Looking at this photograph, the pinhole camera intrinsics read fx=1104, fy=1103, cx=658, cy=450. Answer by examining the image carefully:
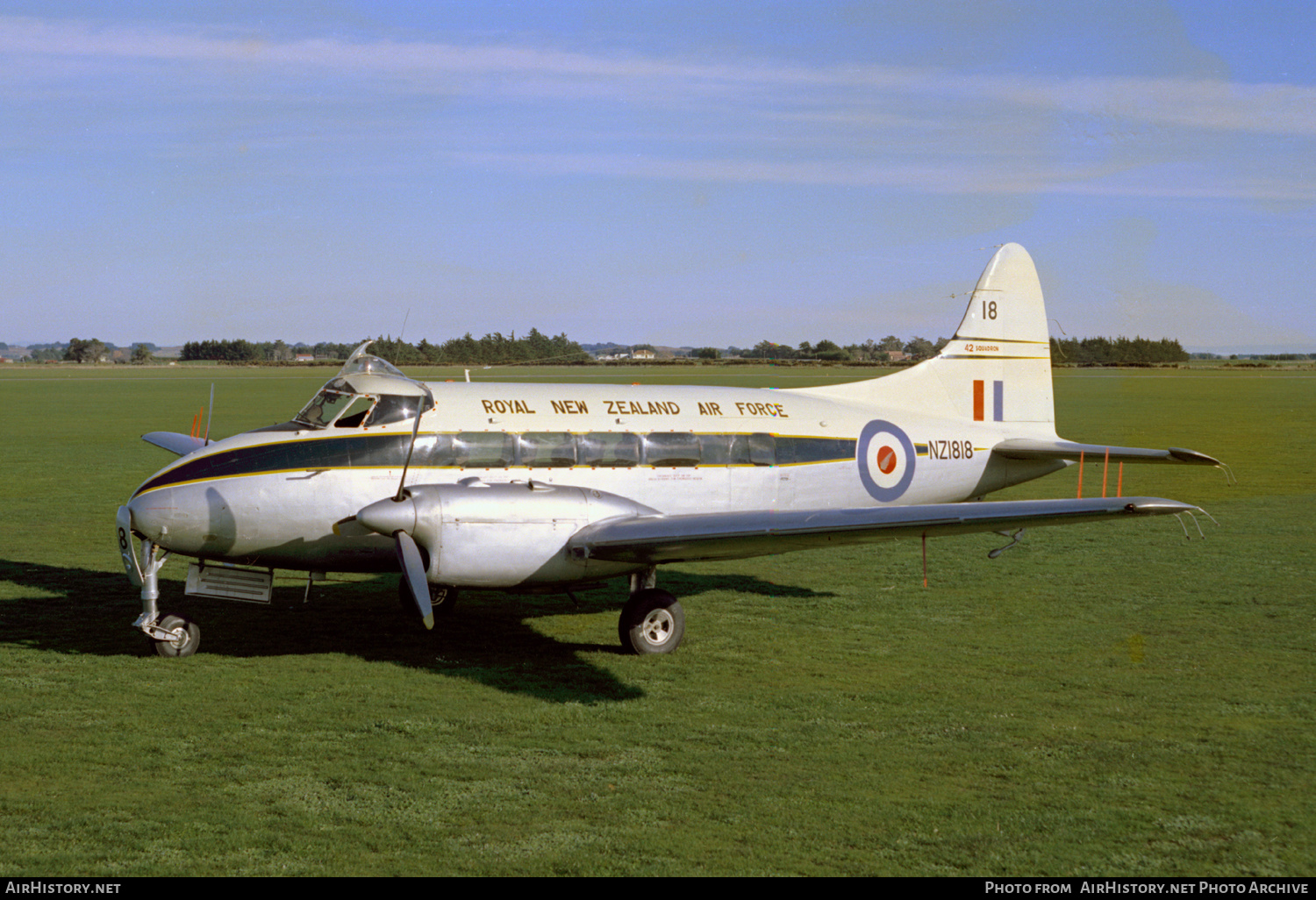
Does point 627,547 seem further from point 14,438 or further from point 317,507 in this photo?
point 14,438

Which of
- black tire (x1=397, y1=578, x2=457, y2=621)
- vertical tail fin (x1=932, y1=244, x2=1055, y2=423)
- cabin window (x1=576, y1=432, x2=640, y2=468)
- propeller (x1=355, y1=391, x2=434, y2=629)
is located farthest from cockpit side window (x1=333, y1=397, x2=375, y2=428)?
vertical tail fin (x1=932, y1=244, x2=1055, y2=423)

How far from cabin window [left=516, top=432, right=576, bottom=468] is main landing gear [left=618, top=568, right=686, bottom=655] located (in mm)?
1873

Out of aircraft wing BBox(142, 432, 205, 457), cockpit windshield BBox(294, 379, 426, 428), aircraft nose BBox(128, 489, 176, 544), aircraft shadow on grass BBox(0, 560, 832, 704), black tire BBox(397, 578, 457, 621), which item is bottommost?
aircraft shadow on grass BBox(0, 560, 832, 704)

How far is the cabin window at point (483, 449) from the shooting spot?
1368cm


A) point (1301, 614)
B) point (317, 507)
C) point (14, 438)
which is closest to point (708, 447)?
point (317, 507)

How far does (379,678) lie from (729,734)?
4.23 metres

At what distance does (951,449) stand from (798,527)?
5.99m

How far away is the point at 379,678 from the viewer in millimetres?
12281

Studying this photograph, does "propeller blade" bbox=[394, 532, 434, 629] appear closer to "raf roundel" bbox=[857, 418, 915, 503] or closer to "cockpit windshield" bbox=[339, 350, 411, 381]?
"cockpit windshield" bbox=[339, 350, 411, 381]

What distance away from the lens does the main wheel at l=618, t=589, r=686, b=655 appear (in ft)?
43.5

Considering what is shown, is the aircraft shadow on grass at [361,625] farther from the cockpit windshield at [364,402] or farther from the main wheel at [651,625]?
the cockpit windshield at [364,402]

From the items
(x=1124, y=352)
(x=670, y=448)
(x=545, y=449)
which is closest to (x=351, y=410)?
(x=545, y=449)

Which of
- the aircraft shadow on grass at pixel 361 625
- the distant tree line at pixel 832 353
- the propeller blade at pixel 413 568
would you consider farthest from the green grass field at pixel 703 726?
the distant tree line at pixel 832 353

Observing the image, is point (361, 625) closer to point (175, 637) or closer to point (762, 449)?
point (175, 637)
